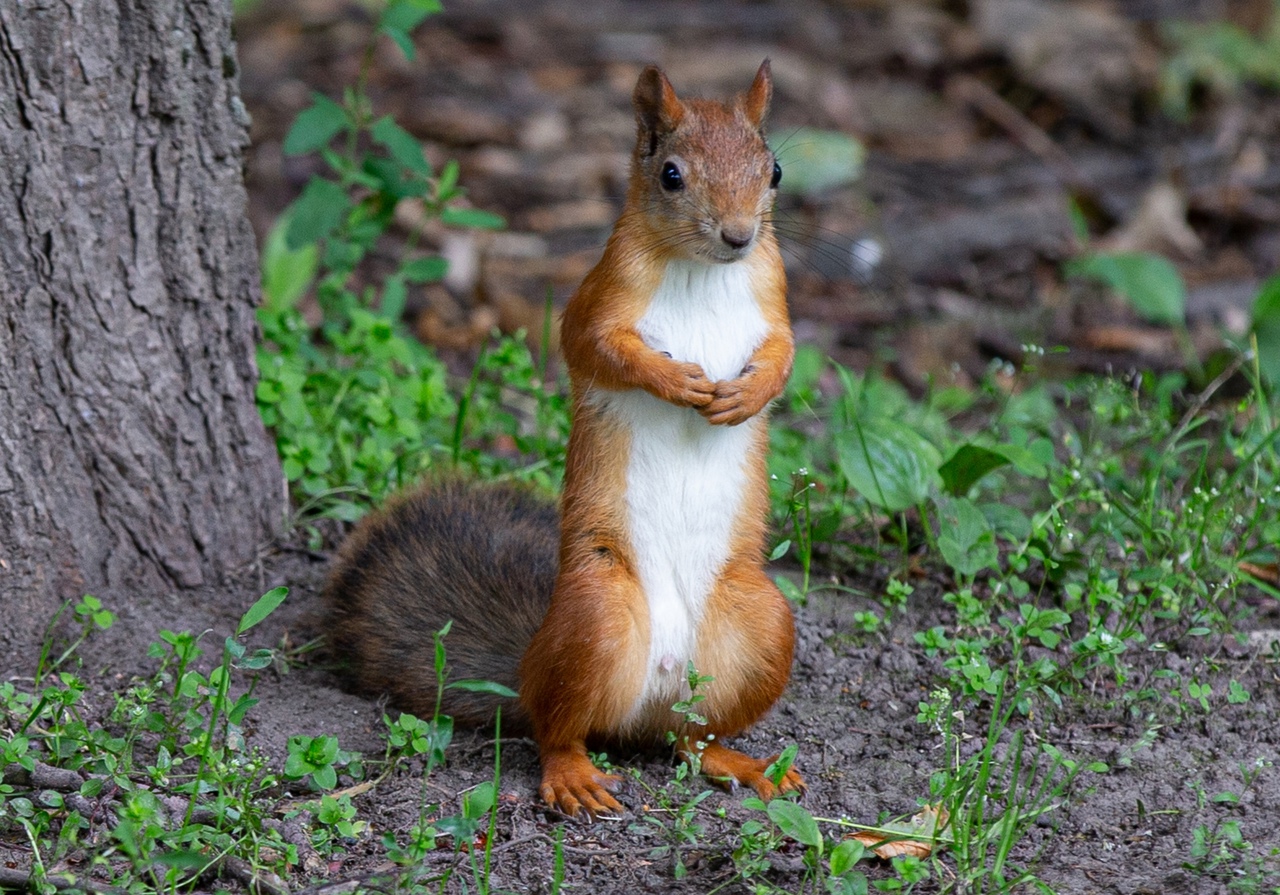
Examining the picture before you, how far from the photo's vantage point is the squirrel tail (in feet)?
10.2

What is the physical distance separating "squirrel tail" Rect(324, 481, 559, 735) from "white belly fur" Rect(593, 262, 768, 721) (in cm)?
37

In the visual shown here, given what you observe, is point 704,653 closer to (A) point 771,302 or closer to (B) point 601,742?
(B) point 601,742

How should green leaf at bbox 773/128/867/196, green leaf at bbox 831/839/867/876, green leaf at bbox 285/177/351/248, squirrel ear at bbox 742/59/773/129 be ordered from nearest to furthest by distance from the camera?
green leaf at bbox 831/839/867/876, squirrel ear at bbox 742/59/773/129, green leaf at bbox 285/177/351/248, green leaf at bbox 773/128/867/196

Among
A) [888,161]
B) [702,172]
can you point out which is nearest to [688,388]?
[702,172]

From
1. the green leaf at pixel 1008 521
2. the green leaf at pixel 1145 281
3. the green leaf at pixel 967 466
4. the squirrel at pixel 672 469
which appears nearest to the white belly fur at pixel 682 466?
the squirrel at pixel 672 469

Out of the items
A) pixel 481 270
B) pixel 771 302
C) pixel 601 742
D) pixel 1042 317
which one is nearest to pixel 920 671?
pixel 601 742

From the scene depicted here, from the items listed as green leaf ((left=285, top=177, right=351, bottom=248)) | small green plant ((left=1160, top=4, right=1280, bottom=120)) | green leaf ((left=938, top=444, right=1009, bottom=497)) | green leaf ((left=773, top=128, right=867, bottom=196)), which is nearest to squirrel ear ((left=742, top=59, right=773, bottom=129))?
green leaf ((left=938, top=444, right=1009, bottom=497))

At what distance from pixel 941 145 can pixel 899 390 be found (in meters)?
2.56

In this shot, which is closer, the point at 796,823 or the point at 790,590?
the point at 796,823

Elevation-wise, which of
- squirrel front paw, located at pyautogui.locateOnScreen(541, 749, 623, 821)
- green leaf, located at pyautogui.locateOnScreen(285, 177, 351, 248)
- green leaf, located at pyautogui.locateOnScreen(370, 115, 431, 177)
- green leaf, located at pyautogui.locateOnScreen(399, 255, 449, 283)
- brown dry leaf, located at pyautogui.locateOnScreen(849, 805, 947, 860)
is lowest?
squirrel front paw, located at pyautogui.locateOnScreen(541, 749, 623, 821)

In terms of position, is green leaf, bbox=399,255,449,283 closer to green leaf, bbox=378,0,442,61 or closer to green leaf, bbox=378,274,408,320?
green leaf, bbox=378,274,408,320

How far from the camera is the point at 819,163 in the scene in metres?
6.77

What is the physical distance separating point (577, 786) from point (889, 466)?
121cm

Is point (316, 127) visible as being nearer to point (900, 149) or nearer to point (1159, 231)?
point (900, 149)
